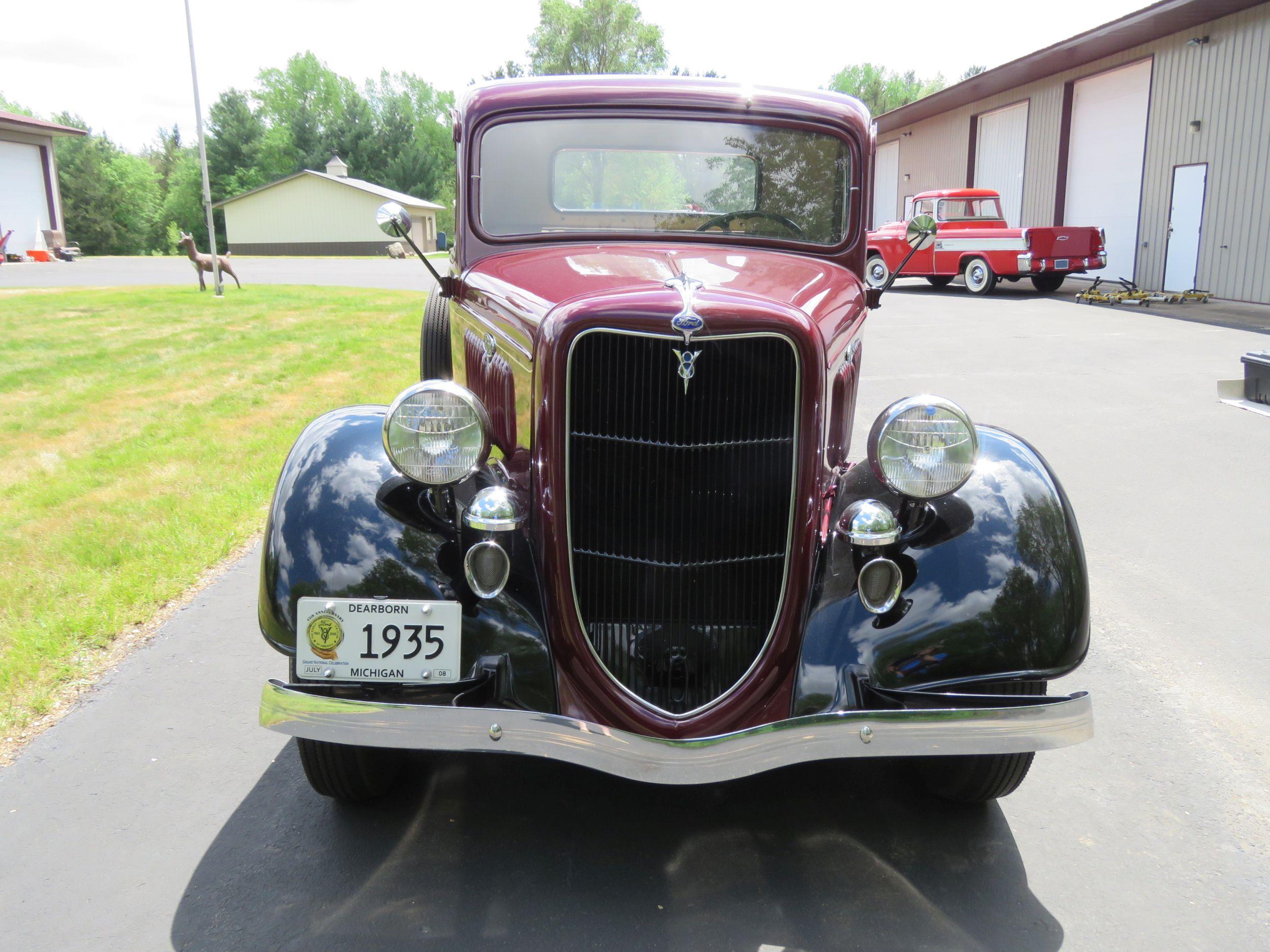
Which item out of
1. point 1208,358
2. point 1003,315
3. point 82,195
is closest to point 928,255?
point 1003,315

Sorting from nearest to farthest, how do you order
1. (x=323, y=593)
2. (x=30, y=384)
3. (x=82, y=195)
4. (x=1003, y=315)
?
(x=323, y=593), (x=30, y=384), (x=1003, y=315), (x=82, y=195)

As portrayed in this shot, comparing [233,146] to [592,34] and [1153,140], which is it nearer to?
[592,34]

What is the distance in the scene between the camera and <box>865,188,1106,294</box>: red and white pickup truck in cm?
1719

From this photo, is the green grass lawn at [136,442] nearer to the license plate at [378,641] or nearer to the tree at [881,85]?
the license plate at [378,641]

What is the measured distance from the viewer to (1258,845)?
101 inches

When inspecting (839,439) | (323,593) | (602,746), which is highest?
(839,439)

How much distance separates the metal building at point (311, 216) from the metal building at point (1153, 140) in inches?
1382

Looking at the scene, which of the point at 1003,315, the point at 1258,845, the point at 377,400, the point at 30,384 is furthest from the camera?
the point at 1003,315

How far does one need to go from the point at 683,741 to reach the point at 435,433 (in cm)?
98

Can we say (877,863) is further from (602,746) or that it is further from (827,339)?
(827,339)

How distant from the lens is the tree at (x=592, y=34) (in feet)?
177

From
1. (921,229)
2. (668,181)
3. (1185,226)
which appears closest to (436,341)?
(668,181)

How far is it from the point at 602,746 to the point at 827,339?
1.32 meters

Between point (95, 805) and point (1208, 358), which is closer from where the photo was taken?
point (95, 805)
